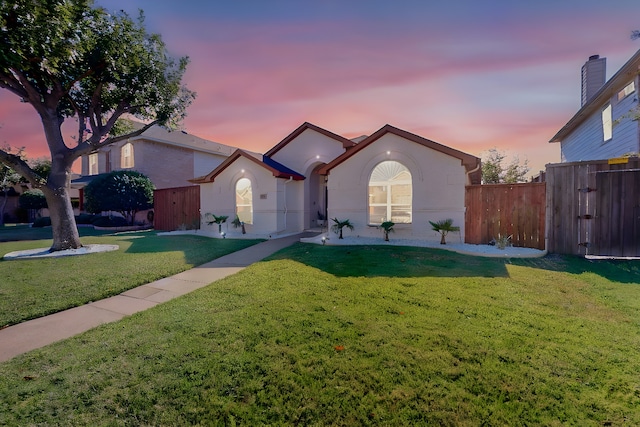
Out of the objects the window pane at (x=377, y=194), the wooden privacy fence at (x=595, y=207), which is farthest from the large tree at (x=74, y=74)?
the wooden privacy fence at (x=595, y=207)

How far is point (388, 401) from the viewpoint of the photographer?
2.41m

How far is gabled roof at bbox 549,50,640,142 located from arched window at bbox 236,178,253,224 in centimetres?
1428

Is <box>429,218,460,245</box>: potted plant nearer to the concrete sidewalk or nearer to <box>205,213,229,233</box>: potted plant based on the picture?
the concrete sidewalk

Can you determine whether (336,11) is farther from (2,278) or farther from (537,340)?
(2,278)

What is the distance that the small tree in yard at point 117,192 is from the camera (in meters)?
18.6

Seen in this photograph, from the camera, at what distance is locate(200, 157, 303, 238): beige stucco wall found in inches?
557

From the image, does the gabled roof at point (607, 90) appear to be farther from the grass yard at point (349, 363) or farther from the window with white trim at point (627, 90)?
the grass yard at point (349, 363)

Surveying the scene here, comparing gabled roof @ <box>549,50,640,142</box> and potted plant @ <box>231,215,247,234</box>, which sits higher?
gabled roof @ <box>549,50,640,142</box>

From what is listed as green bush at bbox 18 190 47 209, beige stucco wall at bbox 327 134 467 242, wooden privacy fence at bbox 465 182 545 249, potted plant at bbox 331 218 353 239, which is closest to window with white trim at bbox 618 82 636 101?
wooden privacy fence at bbox 465 182 545 249

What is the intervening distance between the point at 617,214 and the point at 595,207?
495mm

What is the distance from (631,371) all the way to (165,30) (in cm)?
1492

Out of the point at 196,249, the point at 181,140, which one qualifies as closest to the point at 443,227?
the point at 196,249

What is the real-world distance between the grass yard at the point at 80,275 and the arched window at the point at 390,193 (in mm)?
5611

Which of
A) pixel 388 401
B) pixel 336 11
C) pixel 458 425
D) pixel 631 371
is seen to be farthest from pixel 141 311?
pixel 336 11
